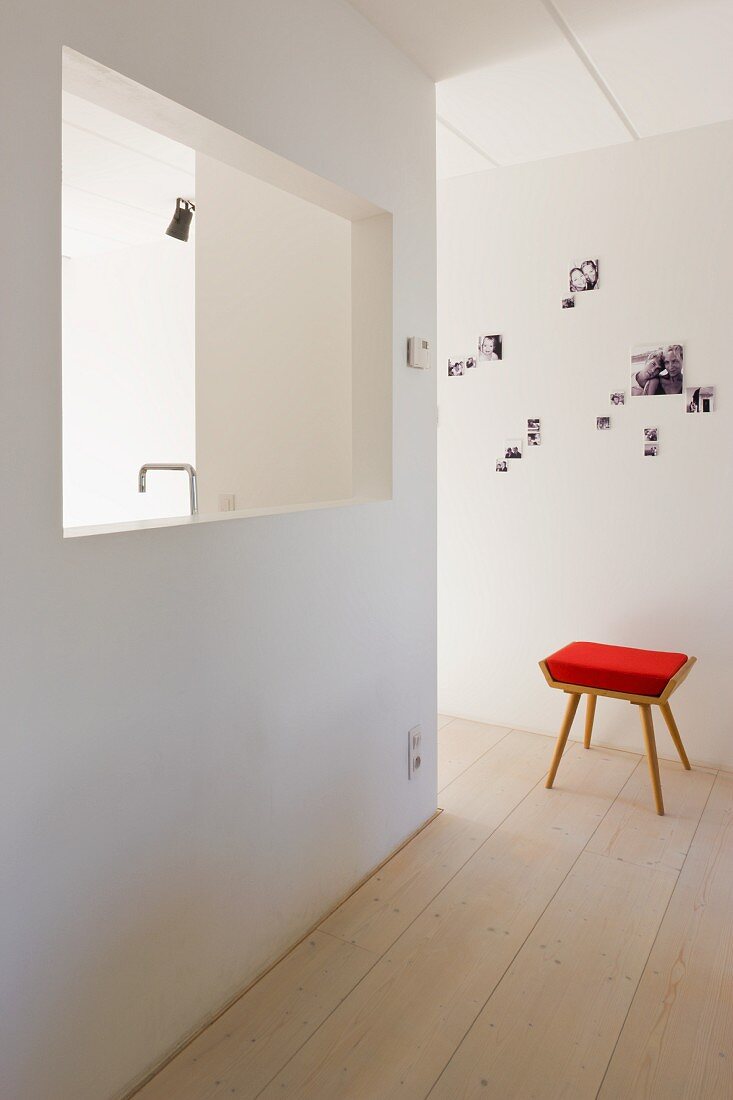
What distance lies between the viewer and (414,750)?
2547mm

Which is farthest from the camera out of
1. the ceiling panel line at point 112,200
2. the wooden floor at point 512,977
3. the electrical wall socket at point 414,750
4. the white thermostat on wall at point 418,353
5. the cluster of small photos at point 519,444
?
the ceiling panel line at point 112,200

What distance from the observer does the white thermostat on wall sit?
240cm

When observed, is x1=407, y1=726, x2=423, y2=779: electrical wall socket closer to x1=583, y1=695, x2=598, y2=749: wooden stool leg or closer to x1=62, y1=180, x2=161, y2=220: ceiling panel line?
x1=583, y1=695, x2=598, y2=749: wooden stool leg

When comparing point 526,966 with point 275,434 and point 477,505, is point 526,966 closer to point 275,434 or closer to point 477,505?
point 275,434

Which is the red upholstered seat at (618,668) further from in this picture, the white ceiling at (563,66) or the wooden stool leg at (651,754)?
the white ceiling at (563,66)

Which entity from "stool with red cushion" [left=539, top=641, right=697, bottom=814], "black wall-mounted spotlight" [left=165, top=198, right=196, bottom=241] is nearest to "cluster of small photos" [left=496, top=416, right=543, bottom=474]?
"stool with red cushion" [left=539, top=641, right=697, bottom=814]

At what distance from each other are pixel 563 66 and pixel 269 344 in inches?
48.5

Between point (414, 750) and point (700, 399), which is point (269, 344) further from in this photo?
point (700, 399)

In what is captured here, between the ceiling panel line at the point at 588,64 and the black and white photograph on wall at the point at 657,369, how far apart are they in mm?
784

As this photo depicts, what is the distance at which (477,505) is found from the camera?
3586 millimetres

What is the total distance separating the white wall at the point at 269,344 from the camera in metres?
2.59

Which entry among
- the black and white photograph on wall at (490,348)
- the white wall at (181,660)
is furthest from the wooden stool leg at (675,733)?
the black and white photograph on wall at (490,348)

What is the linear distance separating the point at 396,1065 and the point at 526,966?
44cm

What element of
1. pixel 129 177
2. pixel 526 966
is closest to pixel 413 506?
pixel 526 966
